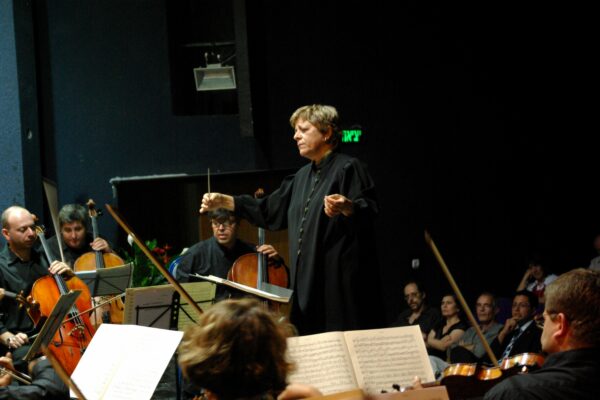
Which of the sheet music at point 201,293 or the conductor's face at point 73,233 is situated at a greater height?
the conductor's face at point 73,233

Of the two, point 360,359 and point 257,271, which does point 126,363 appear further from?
point 257,271

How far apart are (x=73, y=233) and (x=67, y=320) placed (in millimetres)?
1296

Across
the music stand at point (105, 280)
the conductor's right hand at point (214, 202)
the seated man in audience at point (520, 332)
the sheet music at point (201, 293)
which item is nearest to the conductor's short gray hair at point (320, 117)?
the conductor's right hand at point (214, 202)

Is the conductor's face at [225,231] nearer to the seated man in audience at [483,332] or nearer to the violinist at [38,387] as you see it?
the seated man in audience at [483,332]

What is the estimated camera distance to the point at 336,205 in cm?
414

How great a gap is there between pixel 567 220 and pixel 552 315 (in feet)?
18.6

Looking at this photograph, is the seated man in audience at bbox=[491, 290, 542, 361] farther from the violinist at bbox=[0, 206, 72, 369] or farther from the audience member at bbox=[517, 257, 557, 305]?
the violinist at bbox=[0, 206, 72, 369]

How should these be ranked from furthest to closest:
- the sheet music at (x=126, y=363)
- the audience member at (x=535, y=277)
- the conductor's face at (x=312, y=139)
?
the audience member at (x=535, y=277) < the conductor's face at (x=312, y=139) < the sheet music at (x=126, y=363)

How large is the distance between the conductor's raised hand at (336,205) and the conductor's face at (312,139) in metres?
0.52

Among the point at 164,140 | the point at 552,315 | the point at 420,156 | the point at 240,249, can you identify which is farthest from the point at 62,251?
the point at 552,315

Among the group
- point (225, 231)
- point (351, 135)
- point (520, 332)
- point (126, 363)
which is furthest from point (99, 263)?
point (126, 363)

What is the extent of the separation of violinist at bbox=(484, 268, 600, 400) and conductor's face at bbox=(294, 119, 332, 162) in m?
2.16

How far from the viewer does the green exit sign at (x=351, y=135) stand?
25.5 feet

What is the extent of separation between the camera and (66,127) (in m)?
7.69
